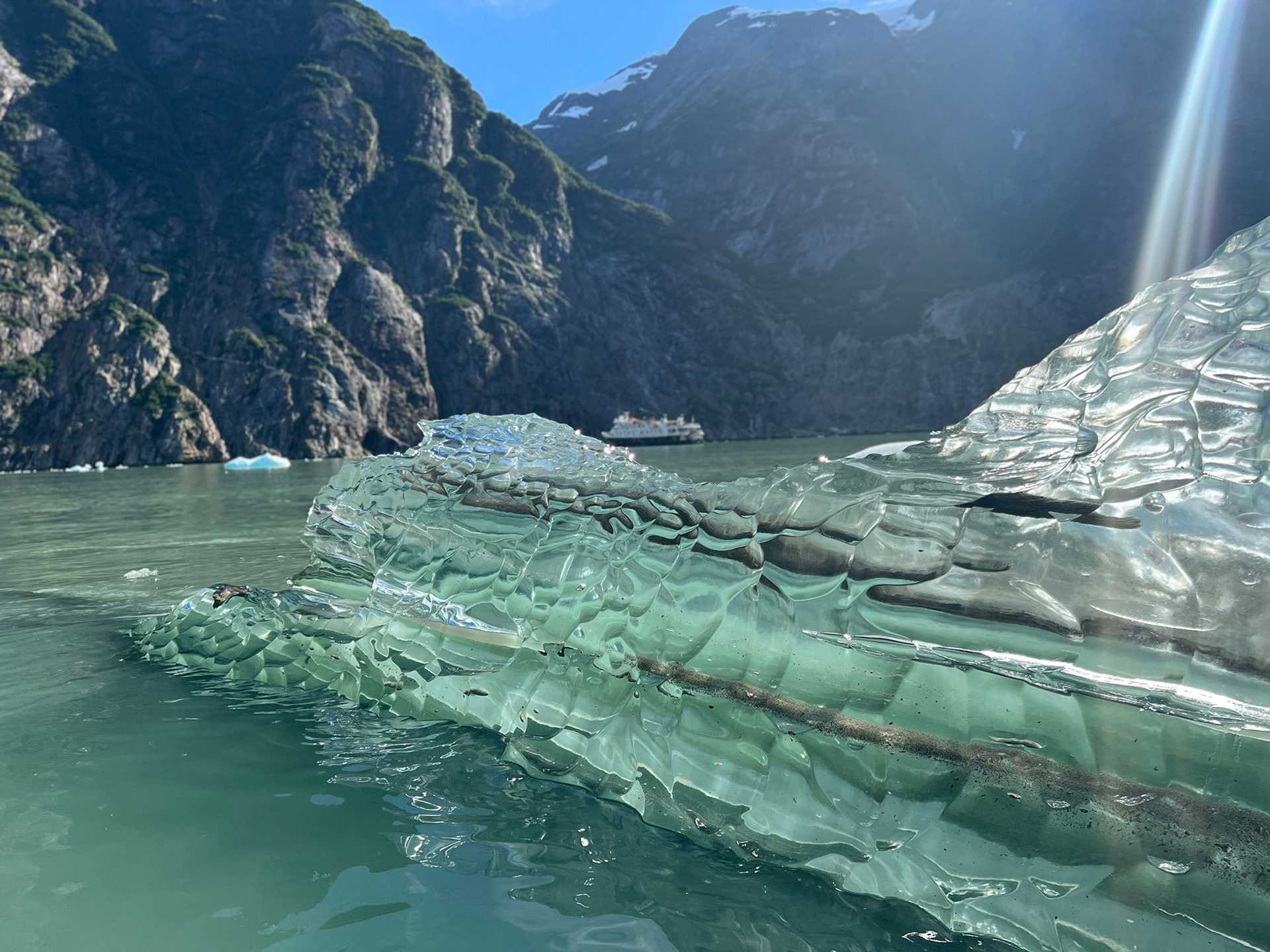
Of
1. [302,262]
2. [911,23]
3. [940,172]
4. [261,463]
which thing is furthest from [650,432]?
[911,23]

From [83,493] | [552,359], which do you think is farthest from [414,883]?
[552,359]

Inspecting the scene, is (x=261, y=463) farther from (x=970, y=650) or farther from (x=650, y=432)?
(x=970, y=650)

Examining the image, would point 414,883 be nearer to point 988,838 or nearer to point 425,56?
point 988,838

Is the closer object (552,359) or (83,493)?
(83,493)

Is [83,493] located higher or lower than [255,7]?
lower

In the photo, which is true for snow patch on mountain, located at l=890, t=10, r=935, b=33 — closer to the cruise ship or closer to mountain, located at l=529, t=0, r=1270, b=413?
mountain, located at l=529, t=0, r=1270, b=413

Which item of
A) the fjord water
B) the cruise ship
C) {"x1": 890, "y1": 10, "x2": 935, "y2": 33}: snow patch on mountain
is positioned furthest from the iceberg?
{"x1": 890, "y1": 10, "x2": 935, "y2": 33}: snow patch on mountain
